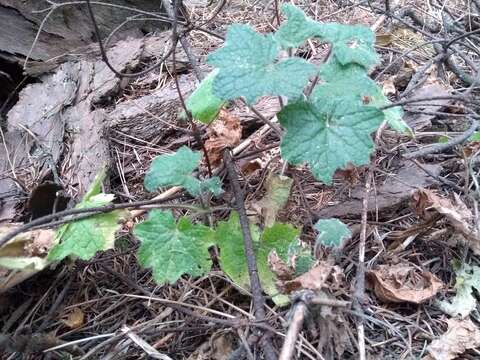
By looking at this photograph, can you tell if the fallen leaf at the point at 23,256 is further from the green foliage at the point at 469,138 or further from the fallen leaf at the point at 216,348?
the green foliage at the point at 469,138

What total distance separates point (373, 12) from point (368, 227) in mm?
1327

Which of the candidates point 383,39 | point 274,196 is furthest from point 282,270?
point 383,39

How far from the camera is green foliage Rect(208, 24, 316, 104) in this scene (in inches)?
43.7

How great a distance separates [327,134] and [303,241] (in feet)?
1.10

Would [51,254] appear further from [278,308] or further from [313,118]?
[313,118]

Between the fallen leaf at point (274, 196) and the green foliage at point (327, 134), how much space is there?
10.6 inches

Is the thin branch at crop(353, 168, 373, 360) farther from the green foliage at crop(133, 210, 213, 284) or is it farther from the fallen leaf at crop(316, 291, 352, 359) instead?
the green foliage at crop(133, 210, 213, 284)

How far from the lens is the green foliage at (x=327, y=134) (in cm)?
110

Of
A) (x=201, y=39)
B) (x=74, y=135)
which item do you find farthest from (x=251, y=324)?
(x=201, y=39)

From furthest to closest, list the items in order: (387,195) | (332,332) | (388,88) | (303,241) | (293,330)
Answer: (388,88) → (387,195) → (303,241) → (332,332) → (293,330)

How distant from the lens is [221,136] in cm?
154

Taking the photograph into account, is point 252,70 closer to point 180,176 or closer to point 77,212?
point 180,176

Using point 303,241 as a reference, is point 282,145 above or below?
above

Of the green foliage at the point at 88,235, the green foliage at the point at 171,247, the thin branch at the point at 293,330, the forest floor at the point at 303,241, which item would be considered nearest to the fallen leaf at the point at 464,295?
the forest floor at the point at 303,241
